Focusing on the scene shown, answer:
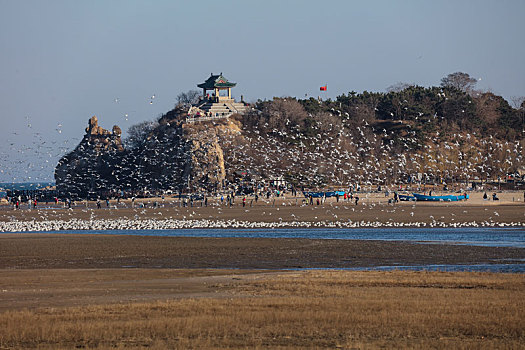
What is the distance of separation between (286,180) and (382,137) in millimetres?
24161

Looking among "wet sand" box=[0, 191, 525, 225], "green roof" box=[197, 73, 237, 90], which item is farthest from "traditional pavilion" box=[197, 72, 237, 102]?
"wet sand" box=[0, 191, 525, 225]

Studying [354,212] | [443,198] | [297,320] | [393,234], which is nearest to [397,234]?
[393,234]

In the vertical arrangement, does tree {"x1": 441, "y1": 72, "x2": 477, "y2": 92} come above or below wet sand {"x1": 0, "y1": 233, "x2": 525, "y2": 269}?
above

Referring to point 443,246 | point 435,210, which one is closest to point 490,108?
point 435,210

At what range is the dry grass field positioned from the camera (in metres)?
13.4

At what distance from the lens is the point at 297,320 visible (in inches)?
604

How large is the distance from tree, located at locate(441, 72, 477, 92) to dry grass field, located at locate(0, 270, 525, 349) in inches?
4945

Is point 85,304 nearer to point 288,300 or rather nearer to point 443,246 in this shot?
point 288,300

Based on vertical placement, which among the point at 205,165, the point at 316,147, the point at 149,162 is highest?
the point at 316,147

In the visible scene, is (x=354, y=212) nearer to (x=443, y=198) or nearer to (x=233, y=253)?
(x=443, y=198)

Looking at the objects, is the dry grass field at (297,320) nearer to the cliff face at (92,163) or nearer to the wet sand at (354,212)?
the wet sand at (354,212)

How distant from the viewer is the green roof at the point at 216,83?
129m

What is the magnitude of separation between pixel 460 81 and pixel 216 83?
47.9 metres

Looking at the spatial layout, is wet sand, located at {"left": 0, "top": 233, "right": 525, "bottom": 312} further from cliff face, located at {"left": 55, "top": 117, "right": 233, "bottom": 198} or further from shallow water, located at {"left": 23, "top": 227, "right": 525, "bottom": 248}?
cliff face, located at {"left": 55, "top": 117, "right": 233, "bottom": 198}
